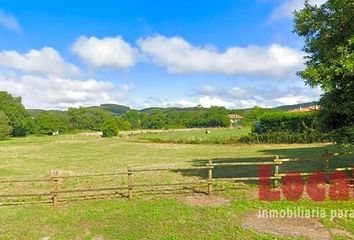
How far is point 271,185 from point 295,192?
3.92 ft

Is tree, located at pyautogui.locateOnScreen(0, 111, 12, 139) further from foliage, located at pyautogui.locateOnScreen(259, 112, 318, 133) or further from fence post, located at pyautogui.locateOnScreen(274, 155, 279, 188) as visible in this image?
fence post, located at pyautogui.locateOnScreen(274, 155, 279, 188)

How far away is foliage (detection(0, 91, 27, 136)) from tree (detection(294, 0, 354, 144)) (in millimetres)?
87068


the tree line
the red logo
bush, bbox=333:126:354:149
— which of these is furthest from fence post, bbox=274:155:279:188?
the tree line

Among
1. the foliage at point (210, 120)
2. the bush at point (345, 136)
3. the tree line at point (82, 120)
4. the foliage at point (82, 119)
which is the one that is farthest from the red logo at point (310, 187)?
the foliage at point (82, 119)

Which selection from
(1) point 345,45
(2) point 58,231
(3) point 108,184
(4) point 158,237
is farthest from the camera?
(3) point 108,184

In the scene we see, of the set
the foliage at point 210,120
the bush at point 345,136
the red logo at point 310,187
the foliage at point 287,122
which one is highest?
the foliage at point 210,120

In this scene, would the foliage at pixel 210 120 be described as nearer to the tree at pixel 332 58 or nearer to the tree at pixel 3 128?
the tree at pixel 3 128

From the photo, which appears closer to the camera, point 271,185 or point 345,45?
point 345,45

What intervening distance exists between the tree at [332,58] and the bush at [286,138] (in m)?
24.3

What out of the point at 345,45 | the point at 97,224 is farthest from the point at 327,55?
the point at 97,224

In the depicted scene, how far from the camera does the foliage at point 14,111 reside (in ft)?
291

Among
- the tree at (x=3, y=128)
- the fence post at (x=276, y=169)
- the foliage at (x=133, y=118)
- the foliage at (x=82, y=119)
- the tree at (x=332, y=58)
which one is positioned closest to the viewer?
the tree at (x=332, y=58)

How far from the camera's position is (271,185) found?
14.0m

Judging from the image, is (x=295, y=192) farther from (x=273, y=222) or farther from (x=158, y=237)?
(x=158, y=237)
